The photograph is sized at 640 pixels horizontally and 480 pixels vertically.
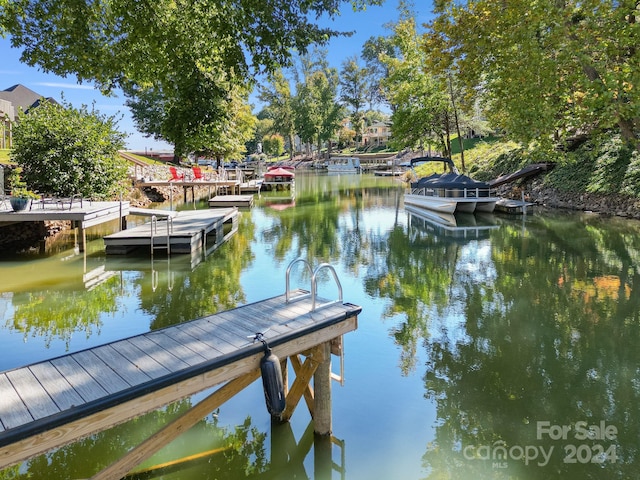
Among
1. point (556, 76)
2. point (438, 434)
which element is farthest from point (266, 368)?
point (556, 76)

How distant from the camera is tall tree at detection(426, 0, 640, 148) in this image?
12.4 m

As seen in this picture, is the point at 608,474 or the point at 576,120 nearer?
the point at 608,474

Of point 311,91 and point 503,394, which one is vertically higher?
point 311,91

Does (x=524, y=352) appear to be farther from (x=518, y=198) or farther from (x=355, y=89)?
(x=355, y=89)

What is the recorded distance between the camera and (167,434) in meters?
3.67

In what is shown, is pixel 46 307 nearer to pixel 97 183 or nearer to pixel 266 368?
pixel 266 368

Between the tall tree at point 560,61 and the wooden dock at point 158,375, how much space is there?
1119cm

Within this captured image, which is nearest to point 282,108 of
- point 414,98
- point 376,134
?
point 376,134

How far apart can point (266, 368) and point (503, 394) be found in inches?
121

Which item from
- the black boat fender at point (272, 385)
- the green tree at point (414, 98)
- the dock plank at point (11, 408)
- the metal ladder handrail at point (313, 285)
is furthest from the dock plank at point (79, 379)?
the green tree at point (414, 98)

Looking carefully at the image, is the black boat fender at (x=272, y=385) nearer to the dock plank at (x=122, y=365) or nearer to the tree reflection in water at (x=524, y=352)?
the dock plank at (x=122, y=365)

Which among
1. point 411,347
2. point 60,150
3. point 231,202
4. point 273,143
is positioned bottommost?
point 411,347

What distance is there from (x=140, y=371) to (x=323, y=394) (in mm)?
1761

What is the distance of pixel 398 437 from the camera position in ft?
15.9
